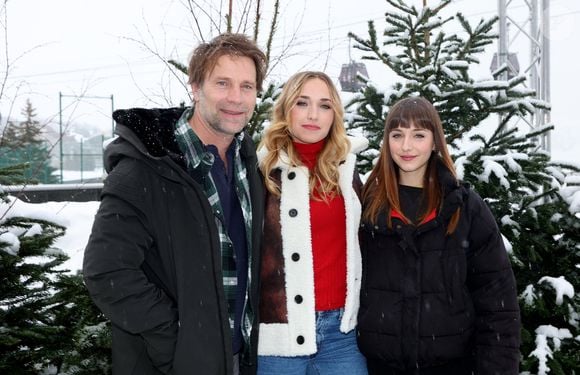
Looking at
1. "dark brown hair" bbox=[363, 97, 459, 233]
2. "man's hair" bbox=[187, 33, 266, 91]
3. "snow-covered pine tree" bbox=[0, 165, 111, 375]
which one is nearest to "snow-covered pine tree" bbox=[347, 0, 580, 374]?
"dark brown hair" bbox=[363, 97, 459, 233]

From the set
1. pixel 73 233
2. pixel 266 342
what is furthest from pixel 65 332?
pixel 73 233

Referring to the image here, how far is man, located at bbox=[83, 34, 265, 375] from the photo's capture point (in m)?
2.09

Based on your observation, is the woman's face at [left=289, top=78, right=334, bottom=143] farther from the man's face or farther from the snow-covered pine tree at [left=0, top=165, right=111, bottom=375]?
the snow-covered pine tree at [left=0, top=165, right=111, bottom=375]

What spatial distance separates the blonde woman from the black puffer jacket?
A: 22 centimetres

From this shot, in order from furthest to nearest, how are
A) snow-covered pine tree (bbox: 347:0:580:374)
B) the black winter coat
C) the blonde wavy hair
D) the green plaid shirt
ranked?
snow-covered pine tree (bbox: 347:0:580:374) < the blonde wavy hair < the green plaid shirt < the black winter coat

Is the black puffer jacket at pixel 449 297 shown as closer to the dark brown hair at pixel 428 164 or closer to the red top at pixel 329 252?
the dark brown hair at pixel 428 164

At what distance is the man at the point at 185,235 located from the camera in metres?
2.09

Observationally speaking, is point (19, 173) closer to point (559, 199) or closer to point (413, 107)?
point (413, 107)

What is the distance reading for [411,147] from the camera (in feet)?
8.77

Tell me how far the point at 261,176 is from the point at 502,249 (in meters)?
1.28

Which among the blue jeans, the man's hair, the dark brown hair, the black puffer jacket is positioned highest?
the man's hair

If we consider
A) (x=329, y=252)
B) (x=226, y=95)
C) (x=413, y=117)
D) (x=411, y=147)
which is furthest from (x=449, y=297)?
(x=226, y=95)

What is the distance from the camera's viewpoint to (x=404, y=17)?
4.59 meters

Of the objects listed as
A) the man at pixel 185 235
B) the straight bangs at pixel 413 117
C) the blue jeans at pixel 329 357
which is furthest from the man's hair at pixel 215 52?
the blue jeans at pixel 329 357
